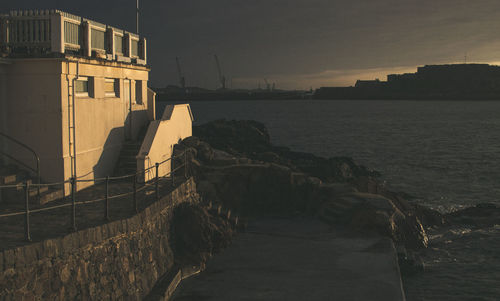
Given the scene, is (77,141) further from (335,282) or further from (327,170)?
(327,170)

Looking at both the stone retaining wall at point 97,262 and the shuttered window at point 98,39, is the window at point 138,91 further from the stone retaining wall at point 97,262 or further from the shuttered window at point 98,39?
the stone retaining wall at point 97,262

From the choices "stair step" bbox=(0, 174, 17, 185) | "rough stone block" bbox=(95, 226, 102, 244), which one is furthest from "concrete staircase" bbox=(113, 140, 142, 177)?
"rough stone block" bbox=(95, 226, 102, 244)

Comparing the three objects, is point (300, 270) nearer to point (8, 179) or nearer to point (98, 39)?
point (8, 179)

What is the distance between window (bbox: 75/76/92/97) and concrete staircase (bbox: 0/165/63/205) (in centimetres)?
285

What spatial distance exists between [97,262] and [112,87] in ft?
30.1

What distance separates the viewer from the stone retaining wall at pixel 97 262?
8047 millimetres

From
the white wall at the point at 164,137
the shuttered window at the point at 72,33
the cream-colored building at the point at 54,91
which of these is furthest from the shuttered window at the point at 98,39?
the white wall at the point at 164,137

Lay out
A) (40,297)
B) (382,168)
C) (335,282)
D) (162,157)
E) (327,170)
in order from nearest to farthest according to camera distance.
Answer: (40,297)
(335,282)
(162,157)
(327,170)
(382,168)

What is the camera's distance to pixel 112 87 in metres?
17.8

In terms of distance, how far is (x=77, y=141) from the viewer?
48.7ft

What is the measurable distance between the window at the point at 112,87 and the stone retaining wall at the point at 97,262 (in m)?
5.39

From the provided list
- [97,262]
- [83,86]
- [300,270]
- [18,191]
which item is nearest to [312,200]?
[300,270]

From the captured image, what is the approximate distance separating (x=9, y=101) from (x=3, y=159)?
5.09 feet

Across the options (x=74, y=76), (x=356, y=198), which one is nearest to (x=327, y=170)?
(x=356, y=198)
